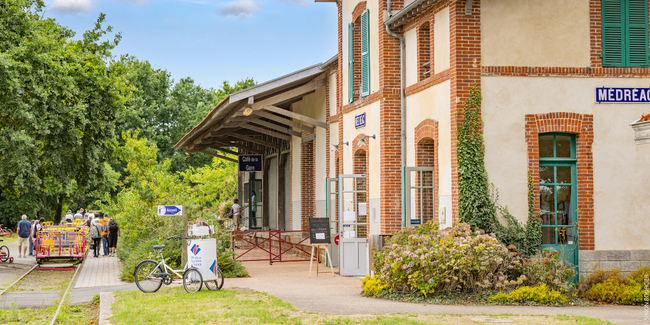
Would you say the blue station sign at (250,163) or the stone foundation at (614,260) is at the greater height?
the blue station sign at (250,163)

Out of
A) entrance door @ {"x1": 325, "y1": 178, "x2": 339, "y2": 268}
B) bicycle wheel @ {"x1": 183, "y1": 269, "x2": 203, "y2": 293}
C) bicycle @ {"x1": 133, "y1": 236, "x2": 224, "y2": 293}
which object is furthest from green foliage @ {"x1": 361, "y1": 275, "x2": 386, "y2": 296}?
entrance door @ {"x1": 325, "y1": 178, "x2": 339, "y2": 268}

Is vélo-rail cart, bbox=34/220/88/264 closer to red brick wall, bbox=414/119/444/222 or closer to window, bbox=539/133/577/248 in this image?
red brick wall, bbox=414/119/444/222

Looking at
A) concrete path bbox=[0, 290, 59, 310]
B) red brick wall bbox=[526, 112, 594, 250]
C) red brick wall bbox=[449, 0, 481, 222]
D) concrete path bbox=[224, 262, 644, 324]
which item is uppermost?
red brick wall bbox=[449, 0, 481, 222]

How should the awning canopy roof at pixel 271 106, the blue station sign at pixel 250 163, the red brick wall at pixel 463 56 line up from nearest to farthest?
the red brick wall at pixel 463 56
the awning canopy roof at pixel 271 106
the blue station sign at pixel 250 163

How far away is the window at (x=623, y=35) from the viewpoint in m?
12.4

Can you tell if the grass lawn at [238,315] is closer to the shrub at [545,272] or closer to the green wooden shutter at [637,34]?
the shrub at [545,272]

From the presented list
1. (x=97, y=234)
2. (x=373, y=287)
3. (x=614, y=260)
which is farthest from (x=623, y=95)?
(x=97, y=234)

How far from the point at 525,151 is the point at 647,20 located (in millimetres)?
3349

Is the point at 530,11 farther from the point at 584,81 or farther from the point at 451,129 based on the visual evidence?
the point at 451,129

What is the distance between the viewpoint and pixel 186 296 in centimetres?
1170

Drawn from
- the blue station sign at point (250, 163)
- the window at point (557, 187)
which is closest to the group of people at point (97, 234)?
the blue station sign at point (250, 163)

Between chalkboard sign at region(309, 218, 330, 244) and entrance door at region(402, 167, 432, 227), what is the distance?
2.09m

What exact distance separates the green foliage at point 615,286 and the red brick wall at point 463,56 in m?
2.43

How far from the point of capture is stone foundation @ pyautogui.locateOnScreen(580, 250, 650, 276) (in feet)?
39.8
